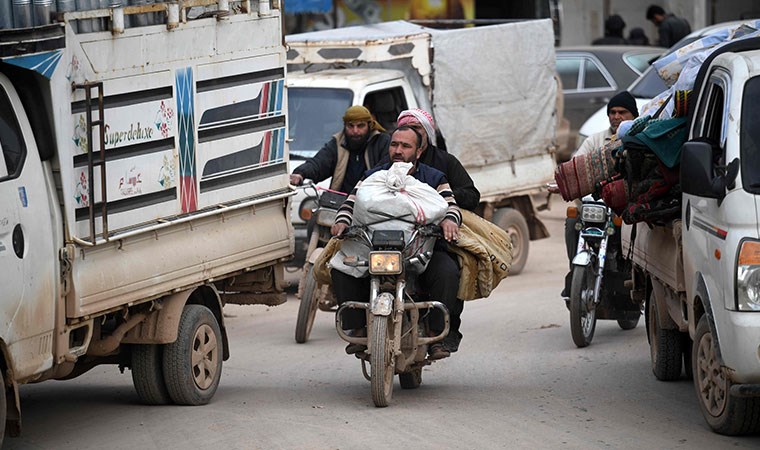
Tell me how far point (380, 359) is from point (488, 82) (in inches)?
304

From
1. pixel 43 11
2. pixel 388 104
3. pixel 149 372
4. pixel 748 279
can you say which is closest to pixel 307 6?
pixel 388 104

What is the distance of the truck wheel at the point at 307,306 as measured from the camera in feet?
35.1

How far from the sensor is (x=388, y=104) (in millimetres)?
14016

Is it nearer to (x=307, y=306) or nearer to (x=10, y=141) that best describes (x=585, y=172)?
(x=307, y=306)

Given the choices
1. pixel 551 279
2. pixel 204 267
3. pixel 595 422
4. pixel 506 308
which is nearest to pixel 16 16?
pixel 204 267

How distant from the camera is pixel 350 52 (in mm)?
14148

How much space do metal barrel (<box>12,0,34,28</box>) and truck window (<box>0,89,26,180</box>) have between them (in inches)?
13.5

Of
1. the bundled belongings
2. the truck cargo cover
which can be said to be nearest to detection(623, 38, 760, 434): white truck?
the bundled belongings

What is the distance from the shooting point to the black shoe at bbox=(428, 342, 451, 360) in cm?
835

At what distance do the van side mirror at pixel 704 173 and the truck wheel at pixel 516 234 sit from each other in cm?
786

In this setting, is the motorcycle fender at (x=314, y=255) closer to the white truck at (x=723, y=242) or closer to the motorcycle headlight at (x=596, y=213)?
the motorcycle headlight at (x=596, y=213)

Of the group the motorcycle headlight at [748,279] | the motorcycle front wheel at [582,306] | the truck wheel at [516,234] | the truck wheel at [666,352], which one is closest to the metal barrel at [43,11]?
the motorcycle headlight at [748,279]

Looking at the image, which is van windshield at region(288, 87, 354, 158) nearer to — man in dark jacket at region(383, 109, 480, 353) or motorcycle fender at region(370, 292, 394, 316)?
man in dark jacket at region(383, 109, 480, 353)

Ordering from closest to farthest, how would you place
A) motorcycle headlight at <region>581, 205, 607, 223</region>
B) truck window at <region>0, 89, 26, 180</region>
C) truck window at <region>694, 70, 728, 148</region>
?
truck window at <region>0, 89, 26, 180</region>, truck window at <region>694, 70, 728, 148</region>, motorcycle headlight at <region>581, 205, 607, 223</region>
